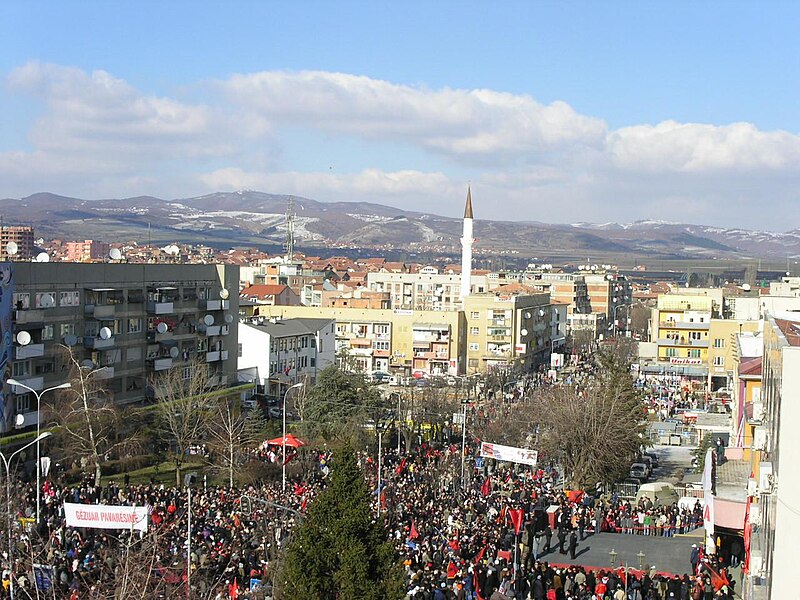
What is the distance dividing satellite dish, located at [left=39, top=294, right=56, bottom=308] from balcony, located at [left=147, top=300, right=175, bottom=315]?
230 inches

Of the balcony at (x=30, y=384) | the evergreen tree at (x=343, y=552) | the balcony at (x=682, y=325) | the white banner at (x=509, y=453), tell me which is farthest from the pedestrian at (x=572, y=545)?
the balcony at (x=682, y=325)

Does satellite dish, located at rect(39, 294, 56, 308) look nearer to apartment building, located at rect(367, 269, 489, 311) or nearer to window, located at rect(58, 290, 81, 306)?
window, located at rect(58, 290, 81, 306)

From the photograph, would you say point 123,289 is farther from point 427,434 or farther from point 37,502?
point 37,502

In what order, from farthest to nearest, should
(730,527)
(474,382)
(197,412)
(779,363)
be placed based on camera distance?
→ (474,382)
(197,412)
(730,527)
(779,363)

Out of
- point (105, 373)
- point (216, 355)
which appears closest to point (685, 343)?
point (216, 355)

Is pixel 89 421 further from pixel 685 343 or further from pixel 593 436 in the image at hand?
pixel 685 343

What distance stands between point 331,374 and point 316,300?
4827cm

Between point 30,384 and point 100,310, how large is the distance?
5.05m

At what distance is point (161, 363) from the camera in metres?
41.9

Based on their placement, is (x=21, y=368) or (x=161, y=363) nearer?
(x=21, y=368)

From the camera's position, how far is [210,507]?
24.9 meters

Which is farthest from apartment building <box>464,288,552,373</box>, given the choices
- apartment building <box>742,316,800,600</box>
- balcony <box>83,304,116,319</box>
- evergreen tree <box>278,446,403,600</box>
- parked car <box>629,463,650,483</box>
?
evergreen tree <box>278,446,403,600</box>

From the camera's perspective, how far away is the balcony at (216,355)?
149ft

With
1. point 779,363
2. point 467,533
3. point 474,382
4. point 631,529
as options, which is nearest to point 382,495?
point 467,533
